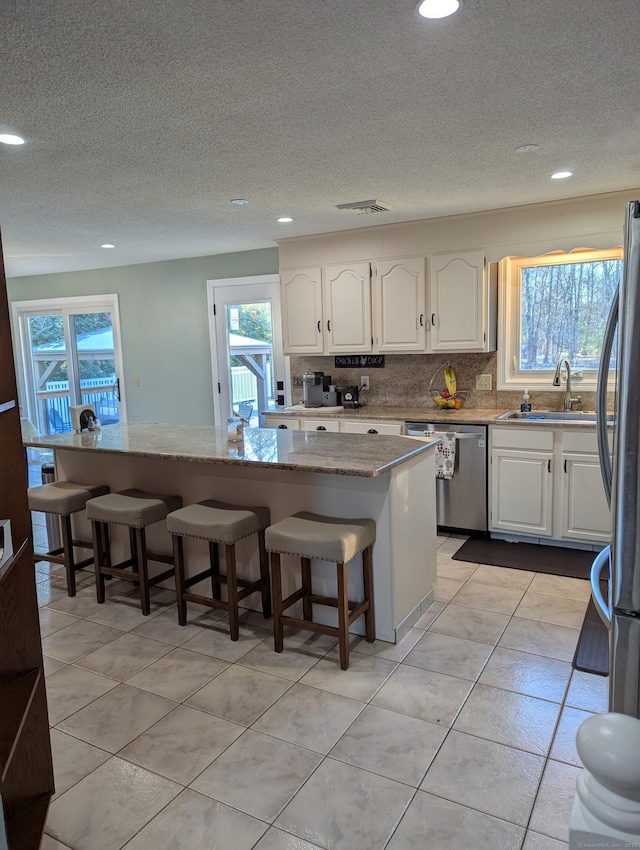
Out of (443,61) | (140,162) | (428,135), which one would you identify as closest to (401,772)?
(443,61)

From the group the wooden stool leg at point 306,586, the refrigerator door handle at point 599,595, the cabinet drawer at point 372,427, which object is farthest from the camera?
the cabinet drawer at point 372,427

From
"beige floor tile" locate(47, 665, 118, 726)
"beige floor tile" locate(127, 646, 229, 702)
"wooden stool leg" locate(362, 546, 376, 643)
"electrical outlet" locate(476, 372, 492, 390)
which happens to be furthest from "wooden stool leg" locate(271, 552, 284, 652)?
"electrical outlet" locate(476, 372, 492, 390)

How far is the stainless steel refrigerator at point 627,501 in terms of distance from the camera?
49.0 inches

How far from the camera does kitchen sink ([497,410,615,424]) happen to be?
414cm

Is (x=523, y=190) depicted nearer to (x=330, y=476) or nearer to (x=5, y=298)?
(x=330, y=476)

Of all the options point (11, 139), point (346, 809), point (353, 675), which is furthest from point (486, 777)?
point (11, 139)

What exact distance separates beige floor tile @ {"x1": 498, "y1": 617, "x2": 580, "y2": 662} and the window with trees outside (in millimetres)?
2092

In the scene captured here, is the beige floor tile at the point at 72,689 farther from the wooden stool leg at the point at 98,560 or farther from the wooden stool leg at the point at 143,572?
the wooden stool leg at the point at 98,560

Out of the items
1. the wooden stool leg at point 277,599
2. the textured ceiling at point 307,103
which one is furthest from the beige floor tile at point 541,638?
the textured ceiling at point 307,103

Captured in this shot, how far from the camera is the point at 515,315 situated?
4.59 meters

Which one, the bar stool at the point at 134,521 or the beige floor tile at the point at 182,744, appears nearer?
the beige floor tile at the point at 182,744

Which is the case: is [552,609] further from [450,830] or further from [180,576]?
[180,576]

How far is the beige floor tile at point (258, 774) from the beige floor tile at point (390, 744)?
0.47 ft

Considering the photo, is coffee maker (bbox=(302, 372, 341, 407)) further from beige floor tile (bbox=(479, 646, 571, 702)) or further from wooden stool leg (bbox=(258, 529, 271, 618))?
beige floor tile (bbox=(479, 646, 571, 702))
